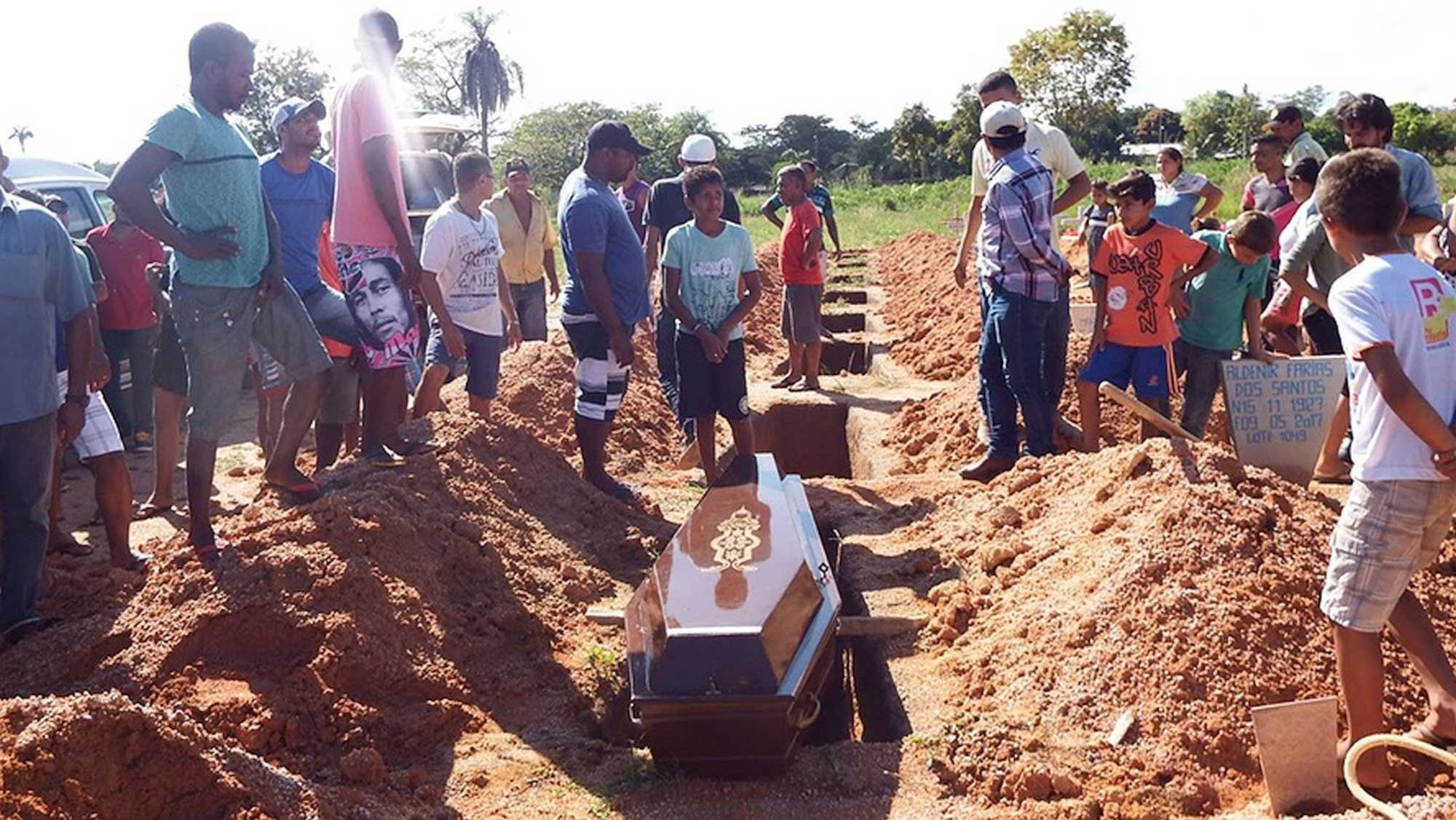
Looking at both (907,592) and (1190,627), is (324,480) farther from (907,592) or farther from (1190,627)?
(1190,627)

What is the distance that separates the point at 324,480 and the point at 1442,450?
4.29 m

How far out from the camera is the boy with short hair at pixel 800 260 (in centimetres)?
984

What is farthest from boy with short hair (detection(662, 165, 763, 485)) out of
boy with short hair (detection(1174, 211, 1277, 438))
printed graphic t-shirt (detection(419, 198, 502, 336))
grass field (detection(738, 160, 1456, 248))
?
grass field (detection(738, 160, 1456, 248))

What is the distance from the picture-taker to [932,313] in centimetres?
1431

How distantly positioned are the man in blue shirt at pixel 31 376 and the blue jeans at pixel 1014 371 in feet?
13.7

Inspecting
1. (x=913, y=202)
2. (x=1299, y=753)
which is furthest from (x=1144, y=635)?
(x=913, y=202)

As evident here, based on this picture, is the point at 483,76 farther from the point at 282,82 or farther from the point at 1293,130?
the point at 1293,130

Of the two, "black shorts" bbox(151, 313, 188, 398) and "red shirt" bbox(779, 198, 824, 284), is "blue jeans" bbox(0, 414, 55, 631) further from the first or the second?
"red shirt" bbox(779, 198, 824, 284)

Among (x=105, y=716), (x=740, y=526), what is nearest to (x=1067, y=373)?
(x=740, y=526)

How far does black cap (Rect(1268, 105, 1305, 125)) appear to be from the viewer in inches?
324

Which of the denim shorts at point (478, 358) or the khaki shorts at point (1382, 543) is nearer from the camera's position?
the khaki shorts at point (1382, 543)

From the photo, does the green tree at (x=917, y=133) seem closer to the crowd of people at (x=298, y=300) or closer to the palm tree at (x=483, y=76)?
the palm tree at (x=483, y=76)

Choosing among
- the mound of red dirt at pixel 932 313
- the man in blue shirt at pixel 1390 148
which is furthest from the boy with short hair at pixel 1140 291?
the mound of red dirt at pixel 932 313

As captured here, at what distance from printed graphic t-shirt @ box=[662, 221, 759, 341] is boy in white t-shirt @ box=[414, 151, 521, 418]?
3.05 ft
